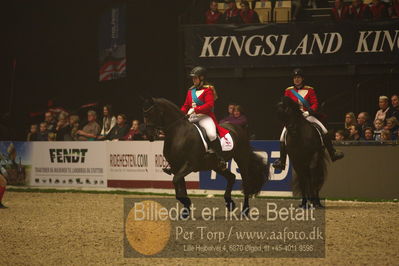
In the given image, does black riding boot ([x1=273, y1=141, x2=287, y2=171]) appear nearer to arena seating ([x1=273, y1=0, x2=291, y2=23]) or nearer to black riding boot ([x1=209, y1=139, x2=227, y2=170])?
black riding boot ([x1=209, y1=139, x2=227, y2=170])

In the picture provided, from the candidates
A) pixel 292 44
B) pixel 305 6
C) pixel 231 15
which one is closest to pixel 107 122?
pixel 231 15

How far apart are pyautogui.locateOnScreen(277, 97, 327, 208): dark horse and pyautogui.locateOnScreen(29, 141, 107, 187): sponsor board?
798cm

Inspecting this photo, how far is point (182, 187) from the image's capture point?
44.5ft

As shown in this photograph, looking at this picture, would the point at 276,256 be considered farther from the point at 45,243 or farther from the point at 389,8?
the point at 389,8

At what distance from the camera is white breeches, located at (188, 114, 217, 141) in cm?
1413

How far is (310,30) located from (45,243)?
1256 centimetres

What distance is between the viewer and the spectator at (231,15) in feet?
74.0

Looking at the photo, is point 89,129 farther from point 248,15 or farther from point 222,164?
point 222,164

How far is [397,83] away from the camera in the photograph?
21.1m

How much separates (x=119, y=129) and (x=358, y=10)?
7.30 m

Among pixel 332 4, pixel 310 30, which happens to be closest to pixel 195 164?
pixel 310 30

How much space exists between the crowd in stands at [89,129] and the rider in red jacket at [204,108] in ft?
22.6

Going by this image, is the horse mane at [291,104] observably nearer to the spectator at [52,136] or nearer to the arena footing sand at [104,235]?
the arena footing sand at [104,235]

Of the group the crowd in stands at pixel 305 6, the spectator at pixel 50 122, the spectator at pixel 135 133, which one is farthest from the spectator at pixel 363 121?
the spectator at pixel 50 122
